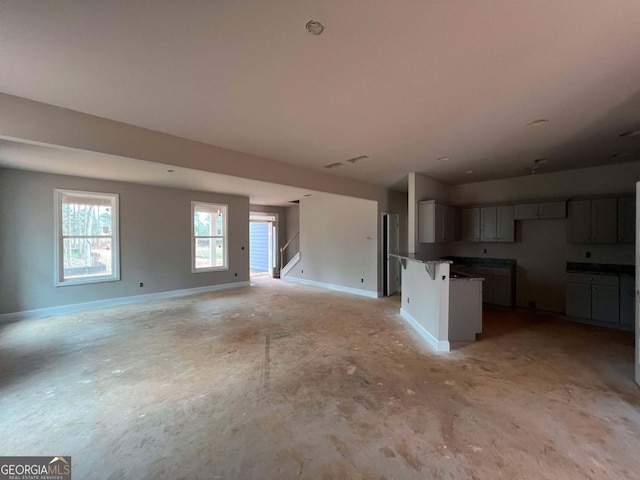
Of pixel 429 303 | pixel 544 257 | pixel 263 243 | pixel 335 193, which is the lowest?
pixel 429 303

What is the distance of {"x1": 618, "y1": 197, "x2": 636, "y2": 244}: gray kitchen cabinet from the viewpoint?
4438 mm

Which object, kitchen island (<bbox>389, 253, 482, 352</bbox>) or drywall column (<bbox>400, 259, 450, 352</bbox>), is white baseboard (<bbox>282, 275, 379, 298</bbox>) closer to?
drywall column (<bbox>400, 259, 450, 352</bbox>)

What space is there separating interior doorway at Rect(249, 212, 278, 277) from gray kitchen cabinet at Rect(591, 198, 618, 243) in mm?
8418

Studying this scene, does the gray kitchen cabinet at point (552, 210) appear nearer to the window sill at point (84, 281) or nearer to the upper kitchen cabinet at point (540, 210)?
the upper kitchen cabinet at point (540, 210)

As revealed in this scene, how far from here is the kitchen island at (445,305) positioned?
3602mm

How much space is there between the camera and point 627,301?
4.32 m

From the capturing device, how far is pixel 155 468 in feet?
5.84

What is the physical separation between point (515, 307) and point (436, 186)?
2.95 meters

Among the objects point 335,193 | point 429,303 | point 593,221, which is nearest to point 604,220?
point 593,221

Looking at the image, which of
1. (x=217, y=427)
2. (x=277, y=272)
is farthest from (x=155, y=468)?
(x=277, y=272)

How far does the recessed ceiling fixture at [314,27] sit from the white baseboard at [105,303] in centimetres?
663

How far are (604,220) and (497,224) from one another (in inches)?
61.3

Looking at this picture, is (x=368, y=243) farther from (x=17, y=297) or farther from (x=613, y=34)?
(x=17, y=297)

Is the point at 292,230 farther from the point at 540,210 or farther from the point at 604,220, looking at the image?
the point at 604,220
